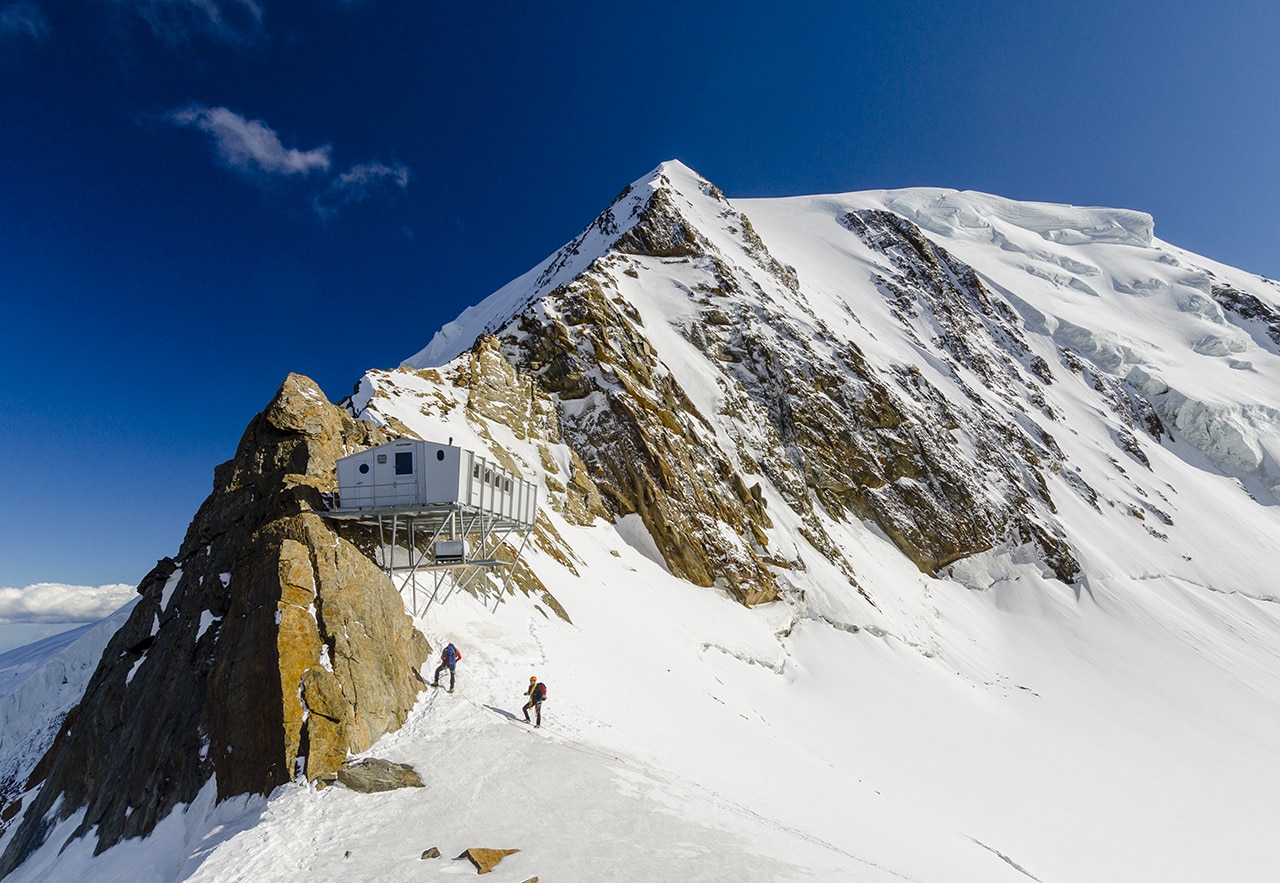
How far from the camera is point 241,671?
42.4 feet

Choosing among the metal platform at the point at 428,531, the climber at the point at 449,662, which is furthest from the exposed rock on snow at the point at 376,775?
the metal platform at the point at 428,531

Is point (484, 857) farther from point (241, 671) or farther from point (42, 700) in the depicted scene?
point (42, 700)

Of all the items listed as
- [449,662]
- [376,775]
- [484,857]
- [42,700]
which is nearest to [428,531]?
[449,662]

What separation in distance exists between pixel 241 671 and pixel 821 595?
3981 cm

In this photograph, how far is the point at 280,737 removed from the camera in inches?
459

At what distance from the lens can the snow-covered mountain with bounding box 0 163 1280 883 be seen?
12359mm

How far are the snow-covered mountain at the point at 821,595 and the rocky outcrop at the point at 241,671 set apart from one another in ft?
2.55

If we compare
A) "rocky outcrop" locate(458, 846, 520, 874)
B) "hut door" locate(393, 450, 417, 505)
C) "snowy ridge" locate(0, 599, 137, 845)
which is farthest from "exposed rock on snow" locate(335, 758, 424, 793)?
"snowy ridge" locate(0, 599, 137, 845)

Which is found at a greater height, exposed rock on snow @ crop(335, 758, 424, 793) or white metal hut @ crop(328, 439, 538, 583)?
white metal hut @ crop(328, 439, 538, 583)

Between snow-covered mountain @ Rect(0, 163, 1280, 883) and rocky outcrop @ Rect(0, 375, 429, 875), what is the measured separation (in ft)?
2.55

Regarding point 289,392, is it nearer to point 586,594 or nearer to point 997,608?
point 586,594

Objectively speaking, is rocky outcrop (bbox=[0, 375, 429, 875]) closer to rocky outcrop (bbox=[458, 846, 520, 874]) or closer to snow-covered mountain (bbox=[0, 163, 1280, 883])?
snow-covered mountain (bbox=[0, 163, 1280, 883])

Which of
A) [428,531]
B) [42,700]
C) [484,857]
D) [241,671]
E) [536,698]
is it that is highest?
[428,531]

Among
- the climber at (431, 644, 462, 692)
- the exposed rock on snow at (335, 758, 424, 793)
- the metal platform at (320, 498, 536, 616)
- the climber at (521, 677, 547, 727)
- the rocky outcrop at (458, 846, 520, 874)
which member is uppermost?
the metal platform at (320, 498, 536, 616)
